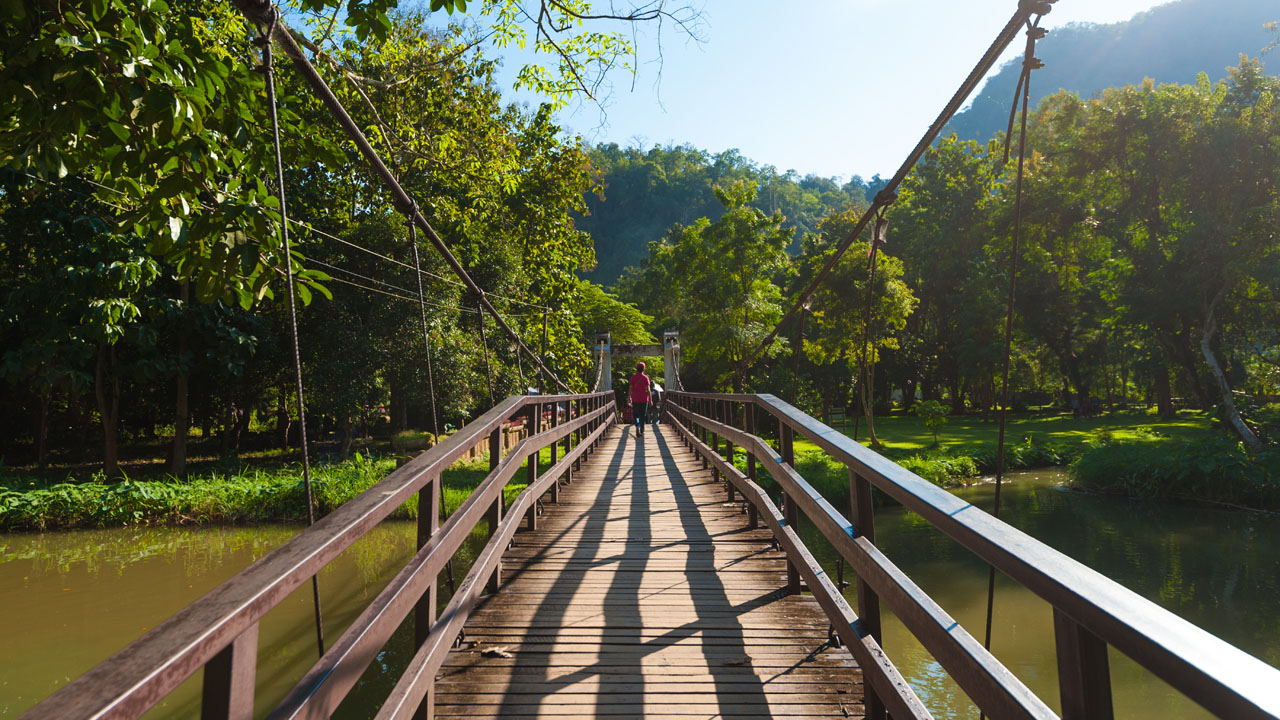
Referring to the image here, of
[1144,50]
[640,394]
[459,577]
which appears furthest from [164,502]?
[1144,50]

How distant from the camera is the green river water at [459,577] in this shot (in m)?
6.98

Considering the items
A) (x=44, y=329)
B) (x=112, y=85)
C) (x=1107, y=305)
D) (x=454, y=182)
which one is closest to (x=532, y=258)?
(x=454, y=182)

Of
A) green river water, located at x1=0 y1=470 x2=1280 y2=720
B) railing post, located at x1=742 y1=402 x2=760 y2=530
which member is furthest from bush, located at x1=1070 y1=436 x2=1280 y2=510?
railing post, located at x1=742 y1=402 x2=760 y2=530

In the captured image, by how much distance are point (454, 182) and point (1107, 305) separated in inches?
1060

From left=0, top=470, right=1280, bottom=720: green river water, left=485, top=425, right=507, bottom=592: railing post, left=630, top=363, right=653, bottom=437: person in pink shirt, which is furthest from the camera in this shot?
left=630, top=363, right=653, bottom=437: person in pink shirt

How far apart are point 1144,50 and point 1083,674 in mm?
160095

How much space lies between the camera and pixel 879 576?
1876 millimetres

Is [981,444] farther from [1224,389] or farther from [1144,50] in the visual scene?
[1144,50]

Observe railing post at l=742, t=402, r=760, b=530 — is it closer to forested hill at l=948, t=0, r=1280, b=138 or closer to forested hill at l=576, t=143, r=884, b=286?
forested hill at l=576, t=143, r=884, b=286

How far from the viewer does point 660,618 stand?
11.0 feet

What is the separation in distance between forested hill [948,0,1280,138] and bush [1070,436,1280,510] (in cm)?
9791

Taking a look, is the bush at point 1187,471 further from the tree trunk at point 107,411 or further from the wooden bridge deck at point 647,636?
the tree trunk at point 107,411

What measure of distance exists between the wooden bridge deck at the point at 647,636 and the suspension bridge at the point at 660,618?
0.04 ft

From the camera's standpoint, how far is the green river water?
6977 millimetres
